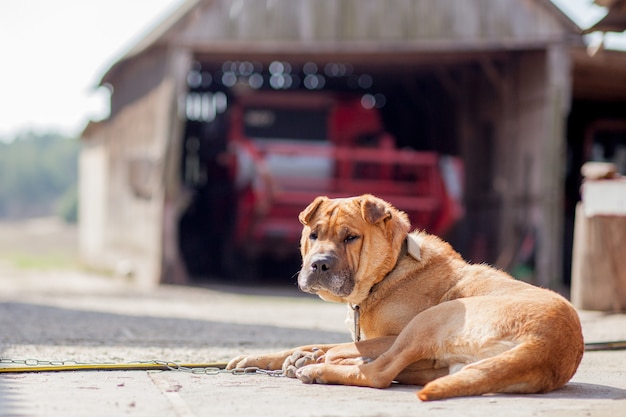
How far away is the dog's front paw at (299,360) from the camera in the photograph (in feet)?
18.7

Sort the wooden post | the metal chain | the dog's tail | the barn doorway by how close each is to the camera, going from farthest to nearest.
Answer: the barn doorway → the wooden post → the metal chain → the dog's tail

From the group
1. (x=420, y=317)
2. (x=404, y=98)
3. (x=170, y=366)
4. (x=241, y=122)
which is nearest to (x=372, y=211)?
(x=420, y=317)

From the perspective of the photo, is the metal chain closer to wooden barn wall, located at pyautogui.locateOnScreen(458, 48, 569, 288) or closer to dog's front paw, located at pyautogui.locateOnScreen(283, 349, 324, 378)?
dog's front paw, located at pyautogui.locateOnScreen(283, 349, 324, 378)

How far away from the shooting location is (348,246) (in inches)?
219

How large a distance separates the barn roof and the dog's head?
11.3 meters

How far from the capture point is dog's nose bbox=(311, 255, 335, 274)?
5433 millimetres

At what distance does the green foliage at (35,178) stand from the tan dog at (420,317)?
76842mm

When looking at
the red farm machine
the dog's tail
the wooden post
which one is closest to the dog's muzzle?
→ the dog's tail

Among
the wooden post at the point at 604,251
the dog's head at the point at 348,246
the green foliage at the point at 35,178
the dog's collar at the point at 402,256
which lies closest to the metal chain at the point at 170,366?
the dog's collar at the point at 402,256

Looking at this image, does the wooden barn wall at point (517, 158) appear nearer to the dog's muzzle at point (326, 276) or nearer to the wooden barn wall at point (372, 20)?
the wooden barn wall at point (372, 20)

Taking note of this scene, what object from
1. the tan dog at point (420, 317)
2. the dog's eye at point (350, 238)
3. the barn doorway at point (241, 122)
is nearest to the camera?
the tan dog at point (420, 317)

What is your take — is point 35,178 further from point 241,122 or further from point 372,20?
point 372,20

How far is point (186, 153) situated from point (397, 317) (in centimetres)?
1674

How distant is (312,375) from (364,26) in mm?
11992
